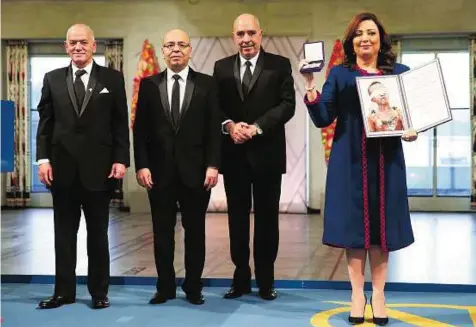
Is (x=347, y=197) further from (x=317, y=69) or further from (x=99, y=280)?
(x=99, y=280)

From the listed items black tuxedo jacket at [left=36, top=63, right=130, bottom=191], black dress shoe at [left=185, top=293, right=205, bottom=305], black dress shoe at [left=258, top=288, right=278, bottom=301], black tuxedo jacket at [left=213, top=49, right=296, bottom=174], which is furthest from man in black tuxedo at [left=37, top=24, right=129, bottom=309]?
black dress shoe at [left=258, top=288, right=278, bottom=301]

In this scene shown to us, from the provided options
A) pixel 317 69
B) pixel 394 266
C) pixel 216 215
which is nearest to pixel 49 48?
pixel 216 215

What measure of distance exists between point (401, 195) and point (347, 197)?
268 millimetres

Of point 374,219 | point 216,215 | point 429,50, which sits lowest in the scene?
point 216,215

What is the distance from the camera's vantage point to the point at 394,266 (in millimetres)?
5113

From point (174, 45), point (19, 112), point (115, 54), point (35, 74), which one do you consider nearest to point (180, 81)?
point (174, 45)

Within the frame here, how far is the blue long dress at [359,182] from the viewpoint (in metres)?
3.13

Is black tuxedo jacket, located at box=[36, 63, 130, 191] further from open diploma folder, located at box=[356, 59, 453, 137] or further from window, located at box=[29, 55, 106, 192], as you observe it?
window, located at box=[29, 55, 106, 192]

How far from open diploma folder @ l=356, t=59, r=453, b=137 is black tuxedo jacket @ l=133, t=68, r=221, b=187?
0.97 m

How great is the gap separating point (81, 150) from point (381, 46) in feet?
5.55

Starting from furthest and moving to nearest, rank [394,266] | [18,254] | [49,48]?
[49,48] < [18,254] < [394,266]

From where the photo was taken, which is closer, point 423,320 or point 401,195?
point 401,195

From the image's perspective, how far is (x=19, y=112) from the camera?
36.3 feet

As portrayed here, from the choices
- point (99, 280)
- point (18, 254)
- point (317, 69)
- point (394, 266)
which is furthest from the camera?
point (18, 254)
